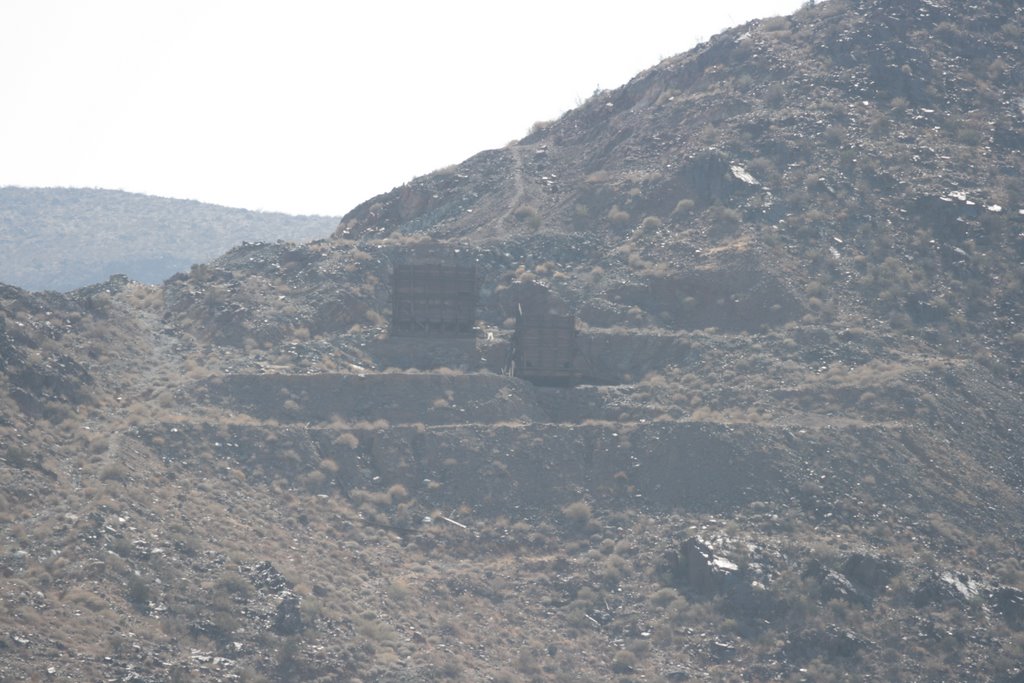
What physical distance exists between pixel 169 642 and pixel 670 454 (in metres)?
17.0

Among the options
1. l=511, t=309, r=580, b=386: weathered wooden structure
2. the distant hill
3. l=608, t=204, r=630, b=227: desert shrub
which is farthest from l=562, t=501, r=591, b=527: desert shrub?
the distant hill

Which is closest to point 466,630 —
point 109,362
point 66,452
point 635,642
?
point 635,642

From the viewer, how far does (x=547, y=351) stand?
50.8 metres

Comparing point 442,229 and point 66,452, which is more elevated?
point 442,229

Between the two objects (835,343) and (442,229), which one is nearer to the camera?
(835,343)

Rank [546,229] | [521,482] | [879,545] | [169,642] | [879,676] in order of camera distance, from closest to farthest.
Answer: [169,642], [879,676], [879,545], [521,482], [546,229]

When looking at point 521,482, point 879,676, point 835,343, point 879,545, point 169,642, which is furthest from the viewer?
point 835,343

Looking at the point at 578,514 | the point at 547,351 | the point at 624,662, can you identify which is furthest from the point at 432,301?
the point at 624,662

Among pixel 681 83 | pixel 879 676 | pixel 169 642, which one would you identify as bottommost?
pixel 879 676

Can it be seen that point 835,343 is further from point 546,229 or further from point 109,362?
point 109,362

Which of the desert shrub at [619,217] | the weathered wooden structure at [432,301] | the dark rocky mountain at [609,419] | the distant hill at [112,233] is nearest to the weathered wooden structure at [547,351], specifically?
the dark rocky mountain at [609,419]

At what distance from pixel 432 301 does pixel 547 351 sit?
450 cm

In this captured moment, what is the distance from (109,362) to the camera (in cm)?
4806

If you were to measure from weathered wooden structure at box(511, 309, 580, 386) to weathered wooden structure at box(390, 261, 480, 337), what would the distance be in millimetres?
2803
